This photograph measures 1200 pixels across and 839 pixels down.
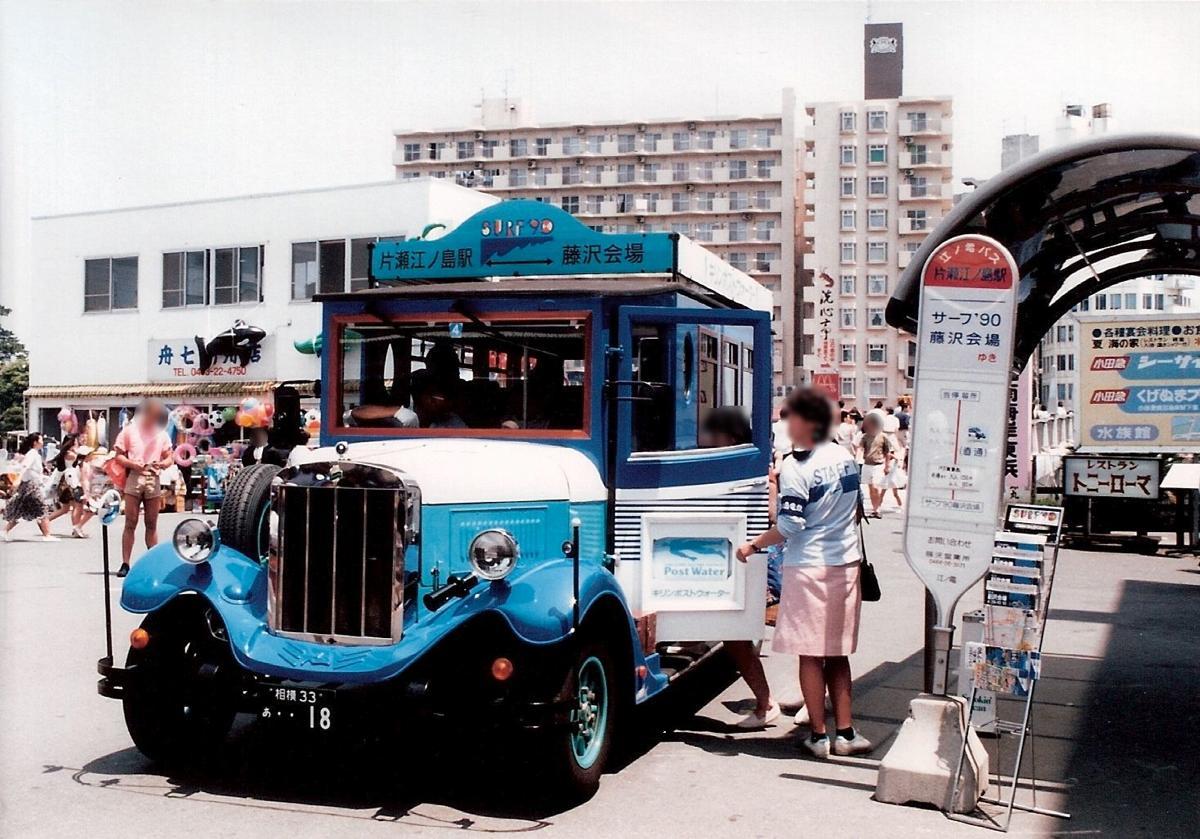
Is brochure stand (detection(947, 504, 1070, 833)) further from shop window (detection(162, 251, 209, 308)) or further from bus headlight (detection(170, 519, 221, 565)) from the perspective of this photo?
Answer: shop window (detection(162, 251, 209, 308))

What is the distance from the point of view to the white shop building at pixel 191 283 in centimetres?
3094

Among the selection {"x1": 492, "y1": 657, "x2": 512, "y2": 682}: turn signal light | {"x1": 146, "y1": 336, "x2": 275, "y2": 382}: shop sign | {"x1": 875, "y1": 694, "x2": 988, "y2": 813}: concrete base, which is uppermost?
{"x1": 146, "y1": 336, "x2": 275, "y2": 382}: shop sign

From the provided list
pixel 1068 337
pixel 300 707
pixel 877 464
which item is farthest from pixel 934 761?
pixel 1068 337

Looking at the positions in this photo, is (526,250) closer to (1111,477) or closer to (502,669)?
(502,669)

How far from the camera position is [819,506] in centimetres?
635

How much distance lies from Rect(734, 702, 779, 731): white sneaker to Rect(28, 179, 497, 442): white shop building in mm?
23406

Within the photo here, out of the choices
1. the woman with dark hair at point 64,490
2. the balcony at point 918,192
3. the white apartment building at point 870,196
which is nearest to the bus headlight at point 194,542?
the woman with dark hair at point 64,490

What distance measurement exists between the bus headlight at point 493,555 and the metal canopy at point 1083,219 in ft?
9.39

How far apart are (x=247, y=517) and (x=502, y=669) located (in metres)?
1.76

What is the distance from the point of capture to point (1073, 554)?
56.7 feet

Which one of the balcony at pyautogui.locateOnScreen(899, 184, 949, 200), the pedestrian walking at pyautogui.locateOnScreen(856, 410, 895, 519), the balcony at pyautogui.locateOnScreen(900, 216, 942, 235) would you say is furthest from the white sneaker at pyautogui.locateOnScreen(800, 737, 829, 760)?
the balcony at pyautogui.locateOnScreen(899, 184, 949, 200)

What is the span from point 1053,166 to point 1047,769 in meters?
3.17

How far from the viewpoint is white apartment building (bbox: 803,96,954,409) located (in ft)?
287

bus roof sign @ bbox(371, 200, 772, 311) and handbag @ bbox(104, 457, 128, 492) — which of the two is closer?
bus roof sign @ bbox(371, 200, 772, 311)
